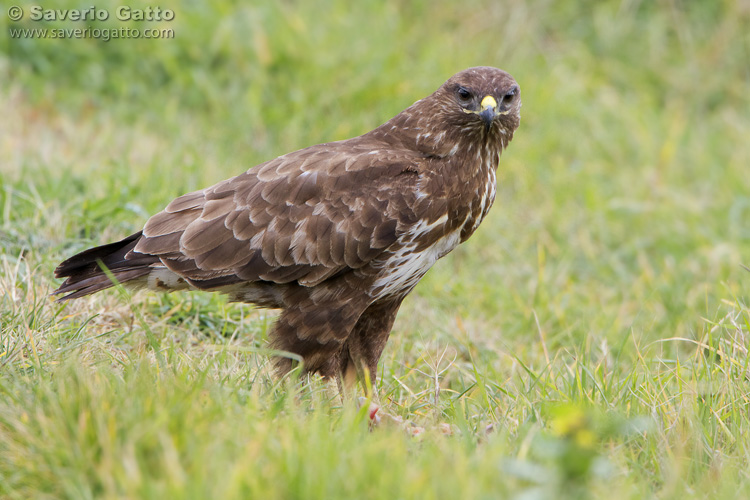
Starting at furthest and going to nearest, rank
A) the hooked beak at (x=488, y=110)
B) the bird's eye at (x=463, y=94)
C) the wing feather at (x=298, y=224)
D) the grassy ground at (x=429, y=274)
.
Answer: the bird's eye at (x=463, y=94), the hooked beak at (x=488, y=110), the wing feather at (x=298, y=224), the grassy ground at (x=429, y=274)

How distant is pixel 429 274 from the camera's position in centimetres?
605

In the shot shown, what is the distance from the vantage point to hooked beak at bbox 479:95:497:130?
13.3ft

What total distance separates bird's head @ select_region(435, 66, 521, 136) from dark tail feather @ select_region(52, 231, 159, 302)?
5.14ft

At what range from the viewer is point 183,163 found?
6383 millimetres

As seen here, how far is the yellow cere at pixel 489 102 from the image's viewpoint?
13.4 ft

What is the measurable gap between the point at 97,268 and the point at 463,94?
6.26 ft

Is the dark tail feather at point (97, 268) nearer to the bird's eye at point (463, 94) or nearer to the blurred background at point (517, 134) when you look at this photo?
the blurred background at point (517, 134)

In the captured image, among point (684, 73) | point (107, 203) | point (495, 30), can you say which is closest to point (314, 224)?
point (107, 203)

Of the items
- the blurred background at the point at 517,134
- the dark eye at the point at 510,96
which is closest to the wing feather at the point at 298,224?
the dark eye at the point at 510,96

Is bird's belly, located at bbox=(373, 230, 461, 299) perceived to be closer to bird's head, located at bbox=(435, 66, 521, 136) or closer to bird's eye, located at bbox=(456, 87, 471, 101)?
bird's head, located at bbox=(435, 66, 521, 136)

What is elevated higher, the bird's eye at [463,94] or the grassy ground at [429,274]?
the bird's eye at [463,94]

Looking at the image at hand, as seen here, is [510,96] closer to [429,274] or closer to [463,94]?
[463,94]

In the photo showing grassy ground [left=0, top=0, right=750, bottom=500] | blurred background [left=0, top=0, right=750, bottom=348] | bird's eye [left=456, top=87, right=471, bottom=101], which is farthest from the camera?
blurred background [left=0, top=0, right=750, bottom=348]

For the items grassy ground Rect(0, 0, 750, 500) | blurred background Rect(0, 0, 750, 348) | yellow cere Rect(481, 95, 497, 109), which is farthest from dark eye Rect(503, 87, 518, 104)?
blurred background Rect(0, 0, 750, 348)
